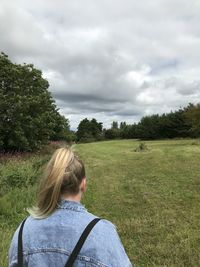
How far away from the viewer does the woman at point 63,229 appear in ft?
7.16

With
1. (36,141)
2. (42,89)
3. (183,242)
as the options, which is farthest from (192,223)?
(42,89)

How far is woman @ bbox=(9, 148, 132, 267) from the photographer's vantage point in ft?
7.16

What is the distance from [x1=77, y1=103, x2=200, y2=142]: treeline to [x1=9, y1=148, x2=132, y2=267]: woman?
4516 cm

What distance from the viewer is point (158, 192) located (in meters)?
12.5

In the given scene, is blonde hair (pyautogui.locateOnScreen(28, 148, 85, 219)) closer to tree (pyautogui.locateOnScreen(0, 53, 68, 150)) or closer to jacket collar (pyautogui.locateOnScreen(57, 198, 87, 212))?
jacket collar (pyautogui.locateOnScreen(57, 198, 87, 212))

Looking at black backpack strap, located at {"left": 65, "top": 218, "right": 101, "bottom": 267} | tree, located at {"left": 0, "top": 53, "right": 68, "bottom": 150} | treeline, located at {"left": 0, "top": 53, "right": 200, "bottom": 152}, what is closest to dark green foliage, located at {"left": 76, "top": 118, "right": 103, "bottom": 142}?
treeline, located at {"left": 0, "top": 53, "right": 200, "bottom": 152}

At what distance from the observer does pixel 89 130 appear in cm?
10206

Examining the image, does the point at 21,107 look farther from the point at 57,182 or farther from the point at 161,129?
the point at 161,129

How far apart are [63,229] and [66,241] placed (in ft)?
0.21

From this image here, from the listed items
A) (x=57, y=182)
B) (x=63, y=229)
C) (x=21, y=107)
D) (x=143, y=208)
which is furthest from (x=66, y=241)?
(x=21, y=107)

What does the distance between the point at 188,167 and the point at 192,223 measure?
33.2 feet

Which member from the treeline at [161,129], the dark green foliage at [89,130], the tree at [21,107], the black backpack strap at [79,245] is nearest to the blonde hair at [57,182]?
the black backpack strap at [79,245]

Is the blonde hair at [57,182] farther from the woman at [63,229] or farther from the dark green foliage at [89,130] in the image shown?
the dark green foliage at [89,130]

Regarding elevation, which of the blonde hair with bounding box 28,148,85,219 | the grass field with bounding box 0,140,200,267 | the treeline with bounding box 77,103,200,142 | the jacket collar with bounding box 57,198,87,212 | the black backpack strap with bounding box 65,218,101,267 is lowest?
the grass field with bounding box 0,140,200,267
